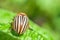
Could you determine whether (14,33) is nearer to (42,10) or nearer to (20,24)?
(20,24)

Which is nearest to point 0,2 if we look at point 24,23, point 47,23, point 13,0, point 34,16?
→ point 13,0

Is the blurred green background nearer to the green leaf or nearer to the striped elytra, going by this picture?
the green leaf

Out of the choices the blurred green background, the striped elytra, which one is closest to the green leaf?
the striped elytra

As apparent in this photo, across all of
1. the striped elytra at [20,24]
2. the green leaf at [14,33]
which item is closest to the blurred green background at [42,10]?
the green leaf at [14,33]

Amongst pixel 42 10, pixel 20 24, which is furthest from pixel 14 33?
pixel 42 10

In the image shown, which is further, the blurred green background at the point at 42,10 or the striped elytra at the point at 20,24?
the blurred green background at the point at 42,10

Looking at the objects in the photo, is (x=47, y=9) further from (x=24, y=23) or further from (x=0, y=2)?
(x=24, y=23)

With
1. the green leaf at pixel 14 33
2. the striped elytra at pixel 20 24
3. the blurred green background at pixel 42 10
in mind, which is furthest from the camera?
the blurred green background at pixel 42 10

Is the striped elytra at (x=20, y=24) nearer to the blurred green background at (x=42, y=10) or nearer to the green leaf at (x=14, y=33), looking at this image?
the green leaf at (x=14, y=33)
